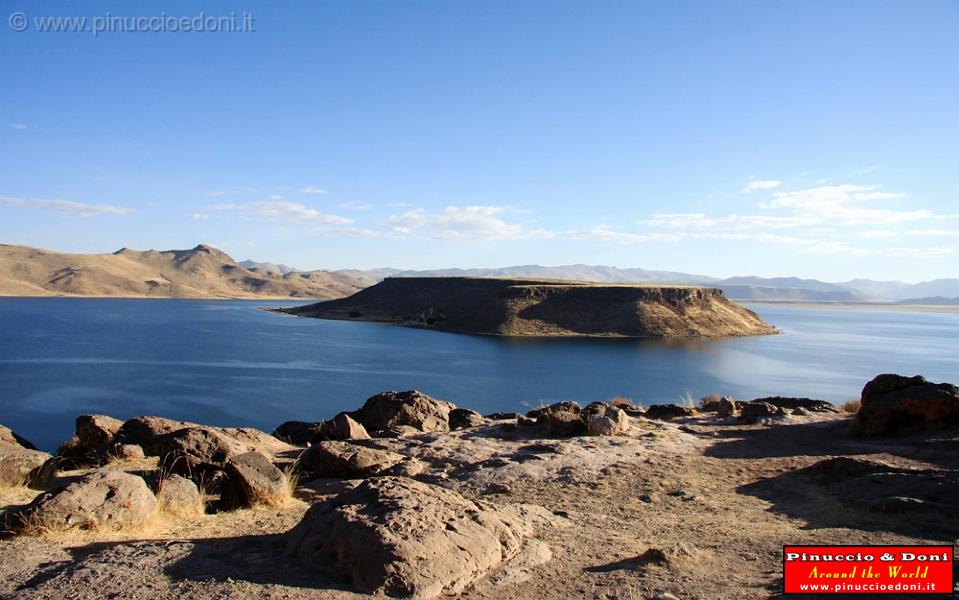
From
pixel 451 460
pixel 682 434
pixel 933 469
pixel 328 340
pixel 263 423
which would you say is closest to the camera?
pixel 933 469

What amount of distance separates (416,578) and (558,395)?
3298 cm

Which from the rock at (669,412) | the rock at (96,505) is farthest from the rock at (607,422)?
the rock at (96,505)

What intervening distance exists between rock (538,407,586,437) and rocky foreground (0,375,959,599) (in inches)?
1.3

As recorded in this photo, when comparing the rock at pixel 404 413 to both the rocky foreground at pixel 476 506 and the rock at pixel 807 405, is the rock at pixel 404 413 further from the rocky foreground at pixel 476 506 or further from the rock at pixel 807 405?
the rock at pixel 807 405

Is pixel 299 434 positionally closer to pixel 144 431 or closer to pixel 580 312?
pixel 144 431

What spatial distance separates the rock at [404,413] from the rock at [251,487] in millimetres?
8193

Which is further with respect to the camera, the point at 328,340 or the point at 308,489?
the point at 328,340

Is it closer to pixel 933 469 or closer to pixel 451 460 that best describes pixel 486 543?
pixel 451 460

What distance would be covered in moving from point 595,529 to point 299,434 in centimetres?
1130

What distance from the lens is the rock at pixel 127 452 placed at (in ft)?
38.3

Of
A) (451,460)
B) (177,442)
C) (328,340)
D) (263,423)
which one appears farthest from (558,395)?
(328,340)

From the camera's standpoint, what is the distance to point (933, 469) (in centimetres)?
1091

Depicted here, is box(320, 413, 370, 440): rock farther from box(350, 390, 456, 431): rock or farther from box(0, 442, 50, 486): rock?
box(0, 442, 50, 486): rock

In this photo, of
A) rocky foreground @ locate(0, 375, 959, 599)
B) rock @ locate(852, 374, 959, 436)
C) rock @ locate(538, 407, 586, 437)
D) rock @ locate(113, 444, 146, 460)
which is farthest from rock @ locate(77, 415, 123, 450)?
rock @ locate(852, 374, 959, 436)
